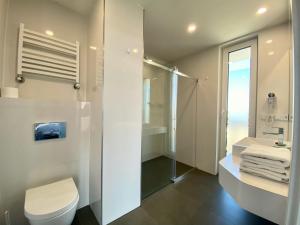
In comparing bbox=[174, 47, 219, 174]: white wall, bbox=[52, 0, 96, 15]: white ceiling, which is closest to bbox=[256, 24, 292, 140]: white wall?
bbox=[174, 47, 219, 174]: white wall

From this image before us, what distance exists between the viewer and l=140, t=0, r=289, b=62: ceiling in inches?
66.1

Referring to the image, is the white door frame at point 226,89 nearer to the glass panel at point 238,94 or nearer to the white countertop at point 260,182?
the glass panel at point 238,94

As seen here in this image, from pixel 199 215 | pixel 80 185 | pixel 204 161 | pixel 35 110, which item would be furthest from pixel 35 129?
pixel 204 161

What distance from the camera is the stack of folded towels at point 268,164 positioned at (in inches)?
35.5

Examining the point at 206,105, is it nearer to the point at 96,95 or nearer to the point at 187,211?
the point at 187,211

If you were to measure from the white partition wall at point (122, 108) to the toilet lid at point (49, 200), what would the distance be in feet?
1.11

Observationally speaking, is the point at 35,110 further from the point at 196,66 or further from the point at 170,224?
the point at 196,66

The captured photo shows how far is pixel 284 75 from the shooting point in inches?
76.3

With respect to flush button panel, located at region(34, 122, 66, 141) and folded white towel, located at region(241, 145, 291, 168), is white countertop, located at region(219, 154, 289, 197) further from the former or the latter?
flush button panel, located at region(34, 122, 66, 141)

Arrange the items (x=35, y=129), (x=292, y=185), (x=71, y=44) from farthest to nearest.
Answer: (x=71, y=44)
(x=35, y=129)
(x=292, y=185)

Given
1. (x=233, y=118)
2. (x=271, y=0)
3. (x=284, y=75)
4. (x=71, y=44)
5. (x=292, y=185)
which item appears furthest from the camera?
(x=233, y=118)

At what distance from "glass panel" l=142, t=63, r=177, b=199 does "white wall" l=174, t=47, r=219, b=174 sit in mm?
588

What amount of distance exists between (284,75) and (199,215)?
214 cm

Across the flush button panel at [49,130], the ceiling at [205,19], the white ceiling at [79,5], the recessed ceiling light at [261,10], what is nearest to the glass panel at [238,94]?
the ceiling at [205,19]
